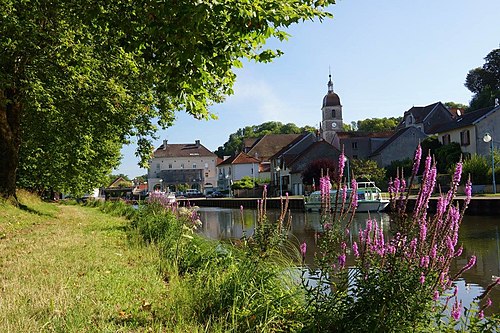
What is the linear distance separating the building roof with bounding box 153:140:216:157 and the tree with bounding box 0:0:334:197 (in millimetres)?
85949

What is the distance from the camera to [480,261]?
12945 mm

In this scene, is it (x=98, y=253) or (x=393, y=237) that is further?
(x=98, y=253)

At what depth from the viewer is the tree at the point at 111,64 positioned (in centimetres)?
581

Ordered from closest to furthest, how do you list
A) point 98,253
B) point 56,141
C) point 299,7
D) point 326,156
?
1. point 299,7
2. point 98,253
3. point 56,141
4. point 326,156

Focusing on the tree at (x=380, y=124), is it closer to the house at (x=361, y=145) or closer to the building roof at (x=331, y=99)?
the building roof at (x=331, y=99)

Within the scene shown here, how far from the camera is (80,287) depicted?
5.88 meters

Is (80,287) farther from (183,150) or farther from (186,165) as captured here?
(183,150)

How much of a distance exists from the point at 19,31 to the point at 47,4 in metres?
1.74

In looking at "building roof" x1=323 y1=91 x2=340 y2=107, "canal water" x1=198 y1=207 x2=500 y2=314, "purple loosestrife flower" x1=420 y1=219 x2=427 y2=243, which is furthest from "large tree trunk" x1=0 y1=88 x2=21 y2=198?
"building roof" x1=323 y1=91 x2=340 y2=107

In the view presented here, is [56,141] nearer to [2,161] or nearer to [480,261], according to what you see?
[2,161]

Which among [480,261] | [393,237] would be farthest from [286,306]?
[480,261]

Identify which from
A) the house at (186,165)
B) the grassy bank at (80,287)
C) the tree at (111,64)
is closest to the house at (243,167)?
the house at (186,165)

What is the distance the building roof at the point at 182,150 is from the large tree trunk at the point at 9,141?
93.1 m

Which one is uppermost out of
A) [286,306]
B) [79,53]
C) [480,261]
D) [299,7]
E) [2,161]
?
[79,53]
